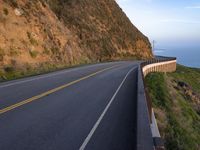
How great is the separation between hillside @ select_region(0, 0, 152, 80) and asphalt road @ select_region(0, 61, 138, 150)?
11.8 meters

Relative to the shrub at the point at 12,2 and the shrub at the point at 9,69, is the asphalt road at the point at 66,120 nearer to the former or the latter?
the shrub at the point at 9,69

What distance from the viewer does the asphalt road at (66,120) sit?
913 cm

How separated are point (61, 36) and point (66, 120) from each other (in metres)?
38.2

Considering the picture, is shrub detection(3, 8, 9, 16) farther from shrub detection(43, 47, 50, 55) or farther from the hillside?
shrub detection(43, 47, 50, 55)

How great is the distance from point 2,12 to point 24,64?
5.56 m

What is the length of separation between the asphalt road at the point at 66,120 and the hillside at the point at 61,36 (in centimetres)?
1182

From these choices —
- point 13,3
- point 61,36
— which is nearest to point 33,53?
point 13,3

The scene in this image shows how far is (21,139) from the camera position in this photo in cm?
930

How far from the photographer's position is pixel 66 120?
467 inches

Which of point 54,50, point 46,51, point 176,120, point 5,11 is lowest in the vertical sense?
point 176,120

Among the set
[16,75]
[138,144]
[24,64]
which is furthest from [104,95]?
[24,64]

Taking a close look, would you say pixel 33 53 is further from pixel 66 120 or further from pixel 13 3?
pixel 66 120

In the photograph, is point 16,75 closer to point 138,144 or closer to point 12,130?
point 12,130

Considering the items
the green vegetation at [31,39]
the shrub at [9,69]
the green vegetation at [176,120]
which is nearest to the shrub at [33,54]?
the green vegetation at [31,39]
